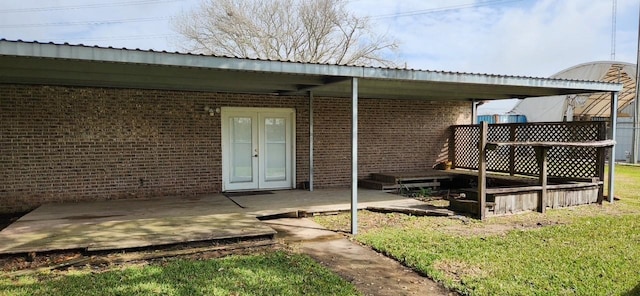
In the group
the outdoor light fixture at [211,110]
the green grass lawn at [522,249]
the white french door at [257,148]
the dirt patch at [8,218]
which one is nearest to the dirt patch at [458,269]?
the green grass lawn at [522,249]

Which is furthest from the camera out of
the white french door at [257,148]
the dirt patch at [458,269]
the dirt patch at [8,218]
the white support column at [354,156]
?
the white french door at [257,148]

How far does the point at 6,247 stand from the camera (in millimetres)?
4969

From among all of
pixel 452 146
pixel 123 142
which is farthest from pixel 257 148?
pixel 452 146

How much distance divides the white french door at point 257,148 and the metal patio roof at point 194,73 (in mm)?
754

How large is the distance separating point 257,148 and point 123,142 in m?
2.76

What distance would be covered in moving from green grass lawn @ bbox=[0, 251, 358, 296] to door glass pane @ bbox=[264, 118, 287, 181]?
5270 mm

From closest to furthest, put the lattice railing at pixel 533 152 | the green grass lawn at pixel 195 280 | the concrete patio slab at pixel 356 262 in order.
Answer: the green grass lawn at pixel 195 280 < the concrete patio slab at pixel 356 262 < the lattice railing at pixel 533 152

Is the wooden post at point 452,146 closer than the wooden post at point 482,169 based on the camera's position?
No

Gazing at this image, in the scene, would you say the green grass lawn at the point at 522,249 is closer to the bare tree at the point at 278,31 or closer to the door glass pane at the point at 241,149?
the door glass pane at the point at 241,149

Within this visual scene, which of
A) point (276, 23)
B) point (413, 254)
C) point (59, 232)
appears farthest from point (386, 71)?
point (276, 23)

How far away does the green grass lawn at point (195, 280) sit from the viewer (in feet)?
13.3

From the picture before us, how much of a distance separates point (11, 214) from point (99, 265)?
443cm

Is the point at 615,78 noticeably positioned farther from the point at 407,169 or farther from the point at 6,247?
the point at 6,247

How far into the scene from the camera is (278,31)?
78.4 feet
